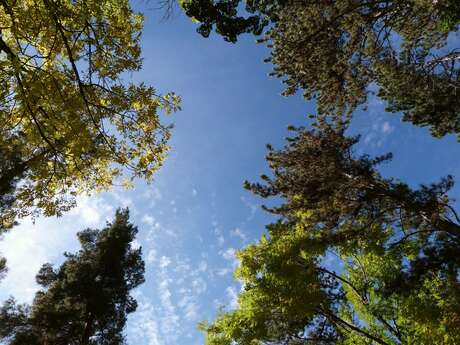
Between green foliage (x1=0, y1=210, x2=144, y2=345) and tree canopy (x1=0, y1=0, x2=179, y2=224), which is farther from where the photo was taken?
green foliage (x1=0, y1=210, x2=144, y2=345)

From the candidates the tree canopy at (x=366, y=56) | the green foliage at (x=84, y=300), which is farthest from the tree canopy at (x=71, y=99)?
the green foliage at (x=84, y=300)

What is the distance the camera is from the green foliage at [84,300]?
16766 mm

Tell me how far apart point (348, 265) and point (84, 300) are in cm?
1327

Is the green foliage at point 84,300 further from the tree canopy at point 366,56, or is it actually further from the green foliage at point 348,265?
the tree canopy at point 366,56

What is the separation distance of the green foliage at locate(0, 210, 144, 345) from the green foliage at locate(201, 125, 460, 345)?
829 cm

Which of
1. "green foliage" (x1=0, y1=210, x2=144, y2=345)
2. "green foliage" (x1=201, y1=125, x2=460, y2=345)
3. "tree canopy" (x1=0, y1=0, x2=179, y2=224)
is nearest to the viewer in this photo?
"tree canopy" (x1=0, y1=0, x2=179, y2=224)

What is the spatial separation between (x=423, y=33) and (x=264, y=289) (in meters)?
9.05

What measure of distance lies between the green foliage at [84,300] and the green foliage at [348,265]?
326 inches

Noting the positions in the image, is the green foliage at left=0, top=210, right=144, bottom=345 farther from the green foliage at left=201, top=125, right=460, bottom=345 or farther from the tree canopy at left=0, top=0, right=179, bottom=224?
the tree canopy at left=0, top=0, right=179, bottom=224

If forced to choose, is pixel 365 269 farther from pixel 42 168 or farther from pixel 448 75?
pixel 42 168

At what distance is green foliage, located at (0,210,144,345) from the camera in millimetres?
16766

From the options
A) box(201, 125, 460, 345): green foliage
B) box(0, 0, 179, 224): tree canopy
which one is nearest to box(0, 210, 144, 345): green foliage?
box(201, 125, 460, 345): green foliage

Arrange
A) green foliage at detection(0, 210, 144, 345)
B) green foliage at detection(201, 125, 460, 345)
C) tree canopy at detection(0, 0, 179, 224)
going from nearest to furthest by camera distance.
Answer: tree canopy at detection(0, 0, 179, 224)
green foliage at detection(201, 125, 460, 345)
green foliage at detection(0, 210, 144, 345)

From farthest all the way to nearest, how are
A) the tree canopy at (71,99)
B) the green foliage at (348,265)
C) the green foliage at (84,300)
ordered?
the green foliage at (84,300)
the green foliage at (348,265)
the tree canopy at (71,99)
